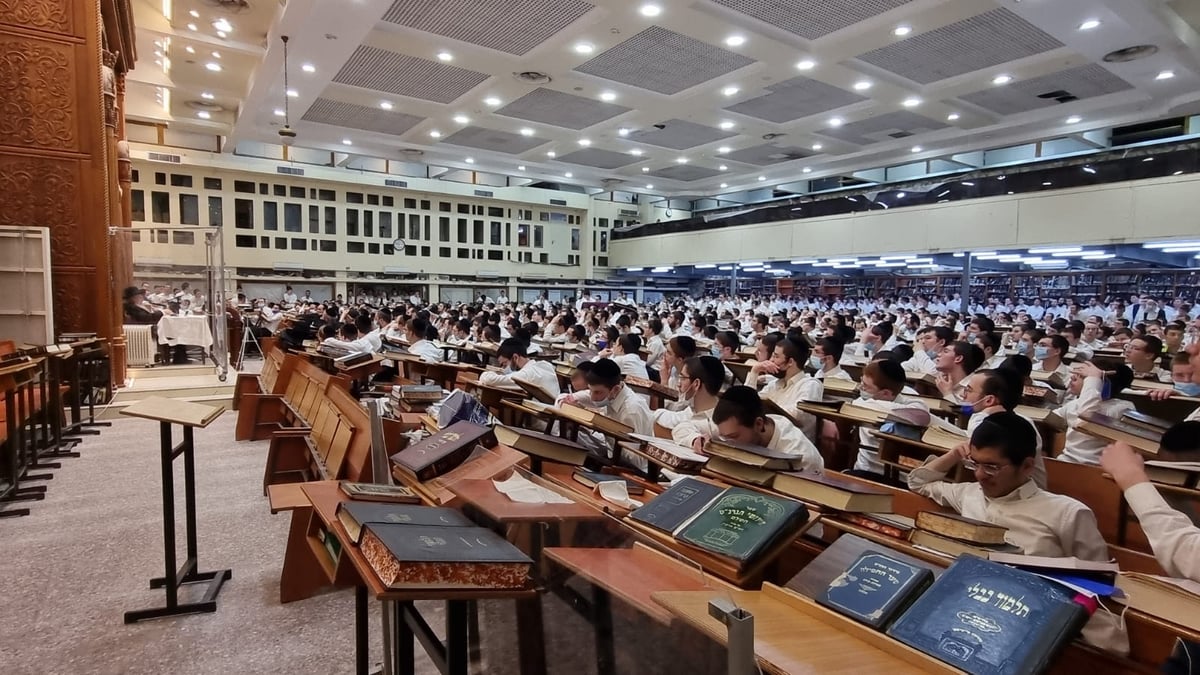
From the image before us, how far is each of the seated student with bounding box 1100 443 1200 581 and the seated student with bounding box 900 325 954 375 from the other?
18.4 feet

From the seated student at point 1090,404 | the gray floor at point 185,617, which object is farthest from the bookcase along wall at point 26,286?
the seated student at point 1090,404

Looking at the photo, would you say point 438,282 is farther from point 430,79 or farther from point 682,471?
point 682,471

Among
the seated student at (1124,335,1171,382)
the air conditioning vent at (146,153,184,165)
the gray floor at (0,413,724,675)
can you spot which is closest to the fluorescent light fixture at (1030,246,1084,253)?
the seated student at (1124,335,1171,382)

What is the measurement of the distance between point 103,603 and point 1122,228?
15.6 m

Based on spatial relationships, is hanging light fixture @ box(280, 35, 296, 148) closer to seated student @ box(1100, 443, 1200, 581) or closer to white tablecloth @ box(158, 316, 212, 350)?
white tablecloth @ box(158, 316, 212, 350)

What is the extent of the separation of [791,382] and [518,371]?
2.33m

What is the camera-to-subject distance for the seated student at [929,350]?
7.50 meters

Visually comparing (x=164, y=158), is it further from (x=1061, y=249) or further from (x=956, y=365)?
(x=1061, y=249)

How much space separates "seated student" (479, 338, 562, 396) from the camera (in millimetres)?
5676

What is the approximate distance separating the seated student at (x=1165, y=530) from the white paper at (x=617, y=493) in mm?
1461

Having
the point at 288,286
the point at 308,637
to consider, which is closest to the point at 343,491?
the point at 308,637

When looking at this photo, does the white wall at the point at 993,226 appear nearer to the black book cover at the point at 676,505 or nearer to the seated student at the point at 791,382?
the seated student at the point at 791,382

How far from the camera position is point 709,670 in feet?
3.98

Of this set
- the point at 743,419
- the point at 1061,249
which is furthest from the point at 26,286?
the point at 1061,249
